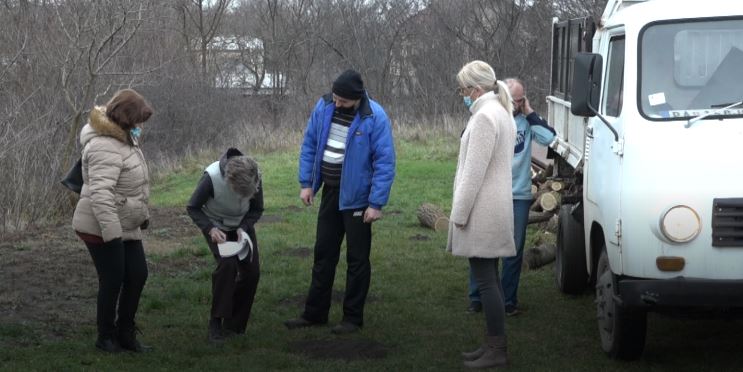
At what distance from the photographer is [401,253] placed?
12.3m

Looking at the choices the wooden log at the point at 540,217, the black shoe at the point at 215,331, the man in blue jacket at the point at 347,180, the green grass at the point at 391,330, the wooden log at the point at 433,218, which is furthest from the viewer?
the wooden log at the point at 433,218

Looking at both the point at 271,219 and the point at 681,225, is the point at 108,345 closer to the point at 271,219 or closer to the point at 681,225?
the point at 681,225

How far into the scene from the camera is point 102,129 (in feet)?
22.8

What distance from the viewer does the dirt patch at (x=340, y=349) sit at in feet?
24.7

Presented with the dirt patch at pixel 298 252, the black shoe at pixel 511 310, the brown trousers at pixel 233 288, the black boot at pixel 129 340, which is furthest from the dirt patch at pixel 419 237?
the black boot at pixel 129 340

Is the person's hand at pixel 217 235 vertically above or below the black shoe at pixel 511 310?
above

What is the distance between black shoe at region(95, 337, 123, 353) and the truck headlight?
3602 millimetres

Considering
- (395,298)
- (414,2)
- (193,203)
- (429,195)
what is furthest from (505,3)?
(193,203)

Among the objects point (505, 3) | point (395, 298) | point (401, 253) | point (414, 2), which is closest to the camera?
point (395, 298)

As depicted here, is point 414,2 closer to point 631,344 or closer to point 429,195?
point 429,195

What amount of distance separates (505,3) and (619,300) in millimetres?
28493

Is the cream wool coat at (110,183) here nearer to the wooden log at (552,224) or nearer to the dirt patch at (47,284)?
the dirt patch at (47,284)

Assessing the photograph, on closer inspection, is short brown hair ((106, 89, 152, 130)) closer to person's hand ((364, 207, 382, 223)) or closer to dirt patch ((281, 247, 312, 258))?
person's hand ((364, 207, 382, 223))

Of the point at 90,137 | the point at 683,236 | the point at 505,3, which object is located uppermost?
the point at 505,3
